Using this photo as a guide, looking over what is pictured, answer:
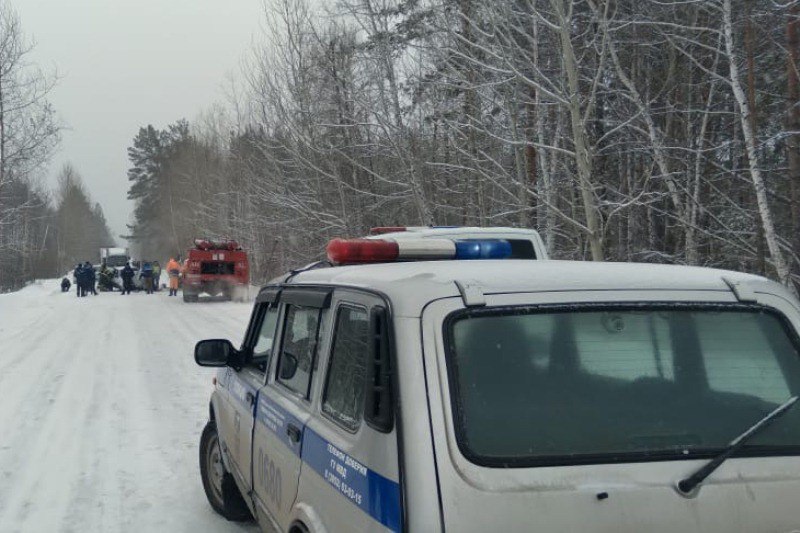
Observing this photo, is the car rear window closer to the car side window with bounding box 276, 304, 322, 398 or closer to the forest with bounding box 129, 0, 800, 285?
the car side window with bounding box 276, 304, 322, 398

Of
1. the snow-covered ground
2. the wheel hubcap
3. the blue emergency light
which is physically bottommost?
the snow-covered ground

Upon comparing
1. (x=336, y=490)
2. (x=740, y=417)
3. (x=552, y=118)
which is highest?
(x=552, y=118)

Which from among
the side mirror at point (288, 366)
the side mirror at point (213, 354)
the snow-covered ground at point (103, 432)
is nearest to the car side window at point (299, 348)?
the side mirror at point (288, 366)

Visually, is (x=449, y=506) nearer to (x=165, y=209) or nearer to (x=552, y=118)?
(x=552, y=118)

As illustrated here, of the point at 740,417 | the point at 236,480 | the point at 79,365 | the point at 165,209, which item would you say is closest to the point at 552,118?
the point at 79,365

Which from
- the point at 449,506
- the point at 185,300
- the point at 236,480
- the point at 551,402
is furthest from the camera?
the point at 185,300

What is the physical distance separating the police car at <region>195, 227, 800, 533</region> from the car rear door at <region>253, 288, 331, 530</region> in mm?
224

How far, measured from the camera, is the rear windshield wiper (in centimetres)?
215

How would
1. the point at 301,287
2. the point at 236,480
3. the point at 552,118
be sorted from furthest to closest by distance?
the point at 552,118
the point at 236,480
the point at 301,287

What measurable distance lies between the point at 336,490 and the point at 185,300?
2645 cm

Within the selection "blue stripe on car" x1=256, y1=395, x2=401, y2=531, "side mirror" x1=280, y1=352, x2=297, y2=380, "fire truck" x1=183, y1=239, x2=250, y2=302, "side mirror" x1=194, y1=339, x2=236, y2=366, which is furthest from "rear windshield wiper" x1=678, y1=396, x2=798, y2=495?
"fire truck" x1=183, y1=239, x2=250, y2=302

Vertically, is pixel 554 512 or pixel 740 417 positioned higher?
pixel 740 417

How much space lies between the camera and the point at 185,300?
27891 mm

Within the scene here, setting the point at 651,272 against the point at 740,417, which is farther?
the point at 651,272
